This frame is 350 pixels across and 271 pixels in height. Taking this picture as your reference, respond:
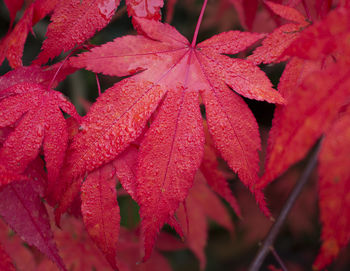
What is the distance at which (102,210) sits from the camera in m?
0.50

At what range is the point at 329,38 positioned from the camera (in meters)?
0.36

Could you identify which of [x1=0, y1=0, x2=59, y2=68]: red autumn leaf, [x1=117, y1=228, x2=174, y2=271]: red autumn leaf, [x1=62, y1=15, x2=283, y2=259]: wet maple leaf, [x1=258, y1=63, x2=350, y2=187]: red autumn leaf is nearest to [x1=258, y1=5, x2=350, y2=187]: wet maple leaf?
[x1=258, y1=63, x2=350, y2=187]: red autumn leaf

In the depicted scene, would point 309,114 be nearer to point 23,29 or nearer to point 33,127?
point 33,127

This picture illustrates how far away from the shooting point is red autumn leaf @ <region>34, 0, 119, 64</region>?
0.50 metres

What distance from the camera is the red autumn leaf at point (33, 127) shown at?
48 centimetres

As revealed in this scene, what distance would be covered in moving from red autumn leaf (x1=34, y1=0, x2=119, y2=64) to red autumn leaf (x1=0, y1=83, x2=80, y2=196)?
7 centimetres

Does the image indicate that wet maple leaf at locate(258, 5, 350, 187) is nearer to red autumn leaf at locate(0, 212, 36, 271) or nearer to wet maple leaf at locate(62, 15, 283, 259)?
wet maple leaf at locate(62, 15, 283, 259)

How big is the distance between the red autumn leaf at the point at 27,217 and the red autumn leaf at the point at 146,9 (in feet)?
1.13

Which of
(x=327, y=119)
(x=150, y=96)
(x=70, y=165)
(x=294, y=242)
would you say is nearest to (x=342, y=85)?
(x=327, y=119)

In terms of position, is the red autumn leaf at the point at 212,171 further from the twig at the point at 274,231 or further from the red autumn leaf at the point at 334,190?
the red autumn leaf at the point at 334,190

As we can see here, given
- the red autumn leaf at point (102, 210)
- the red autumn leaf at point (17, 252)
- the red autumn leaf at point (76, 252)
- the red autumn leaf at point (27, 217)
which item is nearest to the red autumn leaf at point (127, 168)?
the red autumn leaf at point (102, 210)

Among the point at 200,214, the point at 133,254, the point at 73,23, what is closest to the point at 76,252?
the point at 133,254

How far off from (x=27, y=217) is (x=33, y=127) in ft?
0.49

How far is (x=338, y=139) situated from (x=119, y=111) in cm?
30
